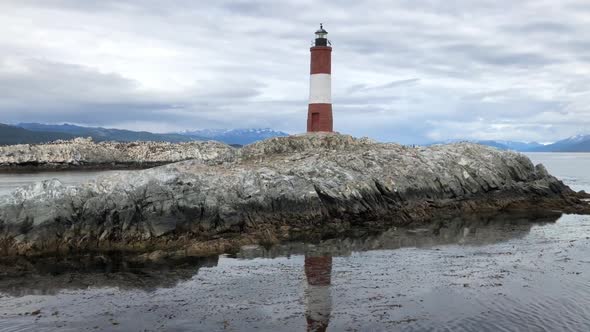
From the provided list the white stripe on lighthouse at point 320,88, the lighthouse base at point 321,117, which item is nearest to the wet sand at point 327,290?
the lighthouse base at point 321,117

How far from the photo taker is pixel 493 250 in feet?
81.0

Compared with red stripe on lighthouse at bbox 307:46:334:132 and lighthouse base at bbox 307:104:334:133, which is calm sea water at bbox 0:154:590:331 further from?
red stripe on lighthouse at bbox 307:46:334:132

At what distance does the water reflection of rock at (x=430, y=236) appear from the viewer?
2488 centimetres

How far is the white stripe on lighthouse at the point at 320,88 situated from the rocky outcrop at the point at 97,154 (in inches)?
1702

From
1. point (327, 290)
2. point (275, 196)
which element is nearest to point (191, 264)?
point (327, 290)

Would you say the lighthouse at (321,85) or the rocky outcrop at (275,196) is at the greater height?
the lighthouse at (321,85)

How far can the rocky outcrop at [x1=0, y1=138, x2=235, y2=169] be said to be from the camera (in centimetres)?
9006

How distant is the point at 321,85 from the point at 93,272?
28.3 meters

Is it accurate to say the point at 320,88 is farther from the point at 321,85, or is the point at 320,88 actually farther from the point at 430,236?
the point at 430,236

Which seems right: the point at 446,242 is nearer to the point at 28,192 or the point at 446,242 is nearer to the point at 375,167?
the point at 375,167

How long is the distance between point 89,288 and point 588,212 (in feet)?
112

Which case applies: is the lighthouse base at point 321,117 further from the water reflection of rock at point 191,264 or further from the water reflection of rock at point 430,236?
the water reflection of rock at point 191,264

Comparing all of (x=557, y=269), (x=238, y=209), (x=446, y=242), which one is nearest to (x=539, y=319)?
(x=557, y=269)

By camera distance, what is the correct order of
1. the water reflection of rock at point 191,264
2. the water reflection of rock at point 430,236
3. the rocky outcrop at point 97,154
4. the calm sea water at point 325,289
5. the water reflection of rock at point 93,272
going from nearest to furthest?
the calm sea water at point 325,289 → the water reflection of rock at point 191,264 → the water reflection of rock at point 93,272 → the water reflection of rock at point 430,236 → the rocky outcrop at point 97,154
